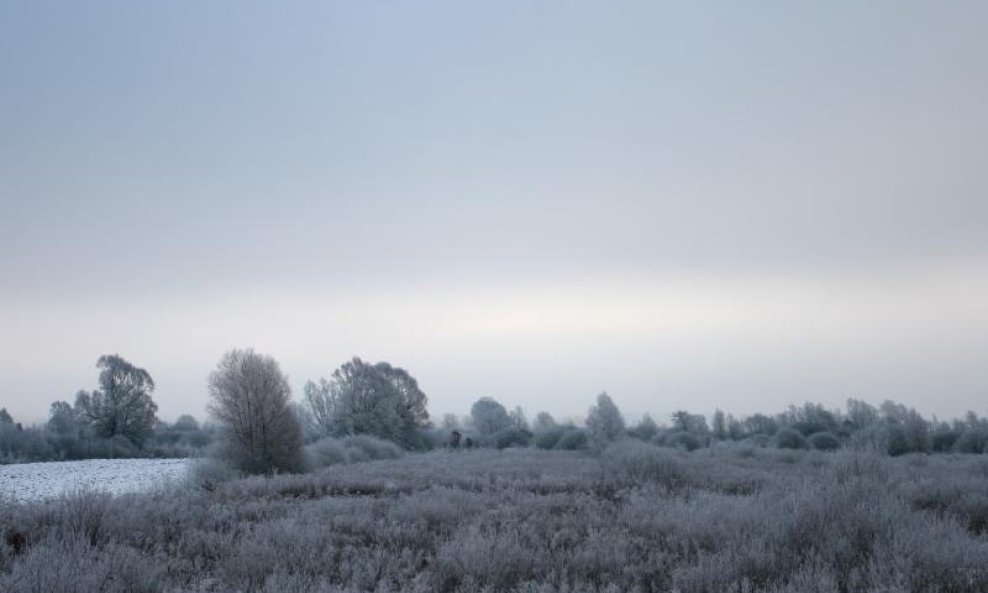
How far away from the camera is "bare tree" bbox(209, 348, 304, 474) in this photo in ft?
82.9

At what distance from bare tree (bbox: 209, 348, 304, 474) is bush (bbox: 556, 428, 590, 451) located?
2835 centimetres

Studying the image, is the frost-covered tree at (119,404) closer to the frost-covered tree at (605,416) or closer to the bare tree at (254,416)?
the bare tree at (254,416)

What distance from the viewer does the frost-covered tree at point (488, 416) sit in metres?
78.7

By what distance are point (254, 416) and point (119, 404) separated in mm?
34155

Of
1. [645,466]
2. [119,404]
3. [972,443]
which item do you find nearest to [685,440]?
[972,443]

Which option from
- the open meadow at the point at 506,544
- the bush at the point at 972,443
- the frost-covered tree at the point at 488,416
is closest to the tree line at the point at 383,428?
the bush at the point at 972,443

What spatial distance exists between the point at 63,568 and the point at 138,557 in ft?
5.01

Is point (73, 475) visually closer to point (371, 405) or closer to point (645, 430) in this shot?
point (371, 405)

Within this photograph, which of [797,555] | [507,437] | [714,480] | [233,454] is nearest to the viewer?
[797,555]

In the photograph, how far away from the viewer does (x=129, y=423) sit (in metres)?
52.5

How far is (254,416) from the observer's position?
1007 inches

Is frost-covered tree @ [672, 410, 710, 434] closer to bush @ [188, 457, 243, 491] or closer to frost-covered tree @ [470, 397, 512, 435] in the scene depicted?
frost-covered tree @ [470, 397, 512, 435]

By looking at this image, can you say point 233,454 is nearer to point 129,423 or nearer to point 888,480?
point 888,480

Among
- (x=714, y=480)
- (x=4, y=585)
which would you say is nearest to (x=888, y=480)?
(x=714, y=480)
